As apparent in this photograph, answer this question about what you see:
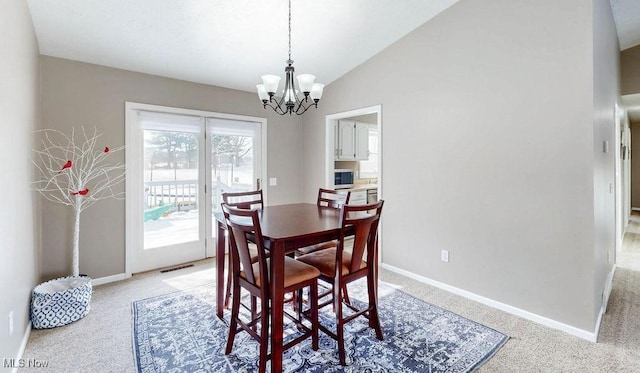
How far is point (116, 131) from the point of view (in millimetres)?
3354

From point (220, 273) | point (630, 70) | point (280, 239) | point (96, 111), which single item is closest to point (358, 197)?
point (220, 273)

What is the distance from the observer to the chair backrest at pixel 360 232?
1969mm

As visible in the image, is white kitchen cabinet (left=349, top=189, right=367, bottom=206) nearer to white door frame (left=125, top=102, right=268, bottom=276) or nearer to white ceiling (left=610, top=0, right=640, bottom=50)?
white door frame (left=125, top=102, right=268, bottom=276)

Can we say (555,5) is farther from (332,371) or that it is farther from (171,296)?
(171,296)

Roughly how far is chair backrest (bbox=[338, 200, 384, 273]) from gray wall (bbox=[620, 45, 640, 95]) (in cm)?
486

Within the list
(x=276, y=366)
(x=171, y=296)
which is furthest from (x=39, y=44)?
(x=276, y=366)

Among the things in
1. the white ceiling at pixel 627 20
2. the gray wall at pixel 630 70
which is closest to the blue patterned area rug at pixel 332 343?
the white ceiling at pixel 627 20

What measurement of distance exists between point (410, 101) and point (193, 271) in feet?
10.6

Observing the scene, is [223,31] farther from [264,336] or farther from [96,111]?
[264,336]

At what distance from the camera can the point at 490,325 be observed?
8.05 ft

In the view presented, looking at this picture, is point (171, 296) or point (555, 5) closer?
point (555, 5)

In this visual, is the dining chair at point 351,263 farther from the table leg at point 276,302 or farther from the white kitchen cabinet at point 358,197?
the white kitchen cabinet at point 358,197

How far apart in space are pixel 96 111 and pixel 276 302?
9.66ft

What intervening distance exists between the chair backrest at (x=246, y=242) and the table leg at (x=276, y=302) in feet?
0.21
